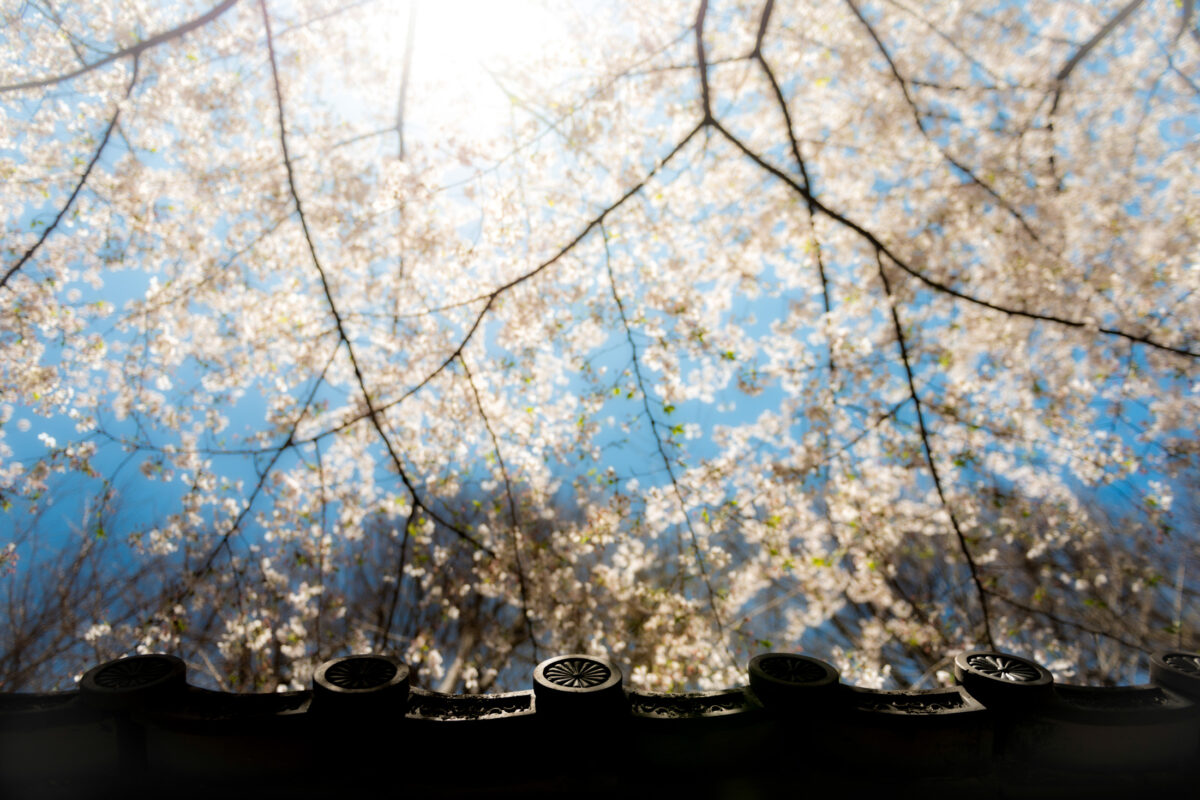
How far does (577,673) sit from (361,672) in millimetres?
1291

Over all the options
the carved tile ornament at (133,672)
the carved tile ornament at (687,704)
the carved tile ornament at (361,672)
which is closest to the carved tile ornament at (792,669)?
the carved tile ornament at (687,704)

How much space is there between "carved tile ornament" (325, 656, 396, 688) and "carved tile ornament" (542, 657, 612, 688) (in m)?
0.95

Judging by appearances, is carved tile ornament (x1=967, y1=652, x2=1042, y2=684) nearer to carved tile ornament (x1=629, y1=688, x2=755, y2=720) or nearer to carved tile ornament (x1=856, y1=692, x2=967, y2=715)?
carved tile ornament (x1=856, y1=692, x2=967, y2=715)

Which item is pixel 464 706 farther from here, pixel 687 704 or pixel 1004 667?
pixel 1004 667

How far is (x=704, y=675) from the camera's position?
840cm

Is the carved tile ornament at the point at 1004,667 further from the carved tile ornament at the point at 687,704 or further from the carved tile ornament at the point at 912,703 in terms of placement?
the carved tile ornament at the point at 687,704

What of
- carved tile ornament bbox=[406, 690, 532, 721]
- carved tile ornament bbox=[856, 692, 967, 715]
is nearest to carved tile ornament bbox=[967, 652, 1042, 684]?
carved tile ornament bbox=[856, 692, 967, 715]

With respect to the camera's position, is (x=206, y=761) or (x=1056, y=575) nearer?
(x=206, y=761)

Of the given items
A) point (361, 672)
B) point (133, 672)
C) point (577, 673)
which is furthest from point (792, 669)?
point (133, 672)

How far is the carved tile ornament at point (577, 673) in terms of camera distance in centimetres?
322

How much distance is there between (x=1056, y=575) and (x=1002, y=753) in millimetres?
13073

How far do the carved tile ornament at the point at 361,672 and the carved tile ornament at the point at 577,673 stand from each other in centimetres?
95

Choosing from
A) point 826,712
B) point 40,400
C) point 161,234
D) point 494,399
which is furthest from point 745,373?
point 40,400

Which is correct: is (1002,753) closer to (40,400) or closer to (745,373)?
(745,373)
